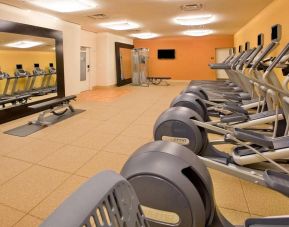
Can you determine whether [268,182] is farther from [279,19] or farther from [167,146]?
[279,19]

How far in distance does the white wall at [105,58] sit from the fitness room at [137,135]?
1.00 metres

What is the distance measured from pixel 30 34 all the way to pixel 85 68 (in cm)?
394

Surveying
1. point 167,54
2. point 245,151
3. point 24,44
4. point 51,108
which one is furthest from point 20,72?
point 167,54

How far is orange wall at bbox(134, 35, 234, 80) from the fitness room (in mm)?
4636

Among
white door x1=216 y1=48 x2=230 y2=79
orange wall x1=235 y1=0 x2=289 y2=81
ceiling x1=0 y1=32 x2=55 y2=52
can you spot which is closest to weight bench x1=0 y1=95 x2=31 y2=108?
ceiling x1=0 y1=32 x2=55 y2=52

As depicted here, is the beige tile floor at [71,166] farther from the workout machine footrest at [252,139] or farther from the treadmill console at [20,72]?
the treadmill console at [20,72]

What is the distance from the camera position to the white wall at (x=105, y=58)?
9867 millimetres

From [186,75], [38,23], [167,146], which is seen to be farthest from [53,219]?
[186,75]

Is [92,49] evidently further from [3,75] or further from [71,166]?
[71,166]

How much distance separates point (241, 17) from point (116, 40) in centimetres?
575

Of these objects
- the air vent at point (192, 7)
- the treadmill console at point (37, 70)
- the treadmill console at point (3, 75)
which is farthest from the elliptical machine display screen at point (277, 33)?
the treadmill console at point (37, 70)

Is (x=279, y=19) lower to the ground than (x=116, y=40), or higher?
lower

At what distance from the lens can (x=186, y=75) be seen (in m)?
13.0

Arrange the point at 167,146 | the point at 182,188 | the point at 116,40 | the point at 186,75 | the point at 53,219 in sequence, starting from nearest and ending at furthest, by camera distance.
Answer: the point at 53,219 < the point at 182,188 < the point at 167,146 < the point at 116,40 < the point at 186,75
